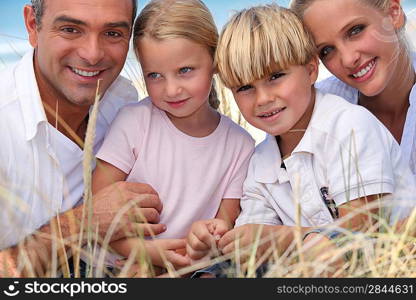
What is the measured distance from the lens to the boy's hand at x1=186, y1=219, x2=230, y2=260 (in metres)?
2.60

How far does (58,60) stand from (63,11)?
23cm

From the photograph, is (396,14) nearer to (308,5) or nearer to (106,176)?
(308,5)

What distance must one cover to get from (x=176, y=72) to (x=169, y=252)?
0.76 m

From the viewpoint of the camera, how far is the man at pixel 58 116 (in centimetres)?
279

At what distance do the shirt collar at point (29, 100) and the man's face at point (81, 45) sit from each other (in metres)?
0.13

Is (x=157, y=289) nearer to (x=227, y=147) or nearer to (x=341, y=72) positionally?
(x=227, y=147)

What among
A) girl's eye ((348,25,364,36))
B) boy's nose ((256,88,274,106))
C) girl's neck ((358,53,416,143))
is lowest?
boy's nose ((256,88,274,106))

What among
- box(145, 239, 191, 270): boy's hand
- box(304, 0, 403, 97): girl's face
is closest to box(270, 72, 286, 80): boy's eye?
box(304, 0, 403, 97): girl's face

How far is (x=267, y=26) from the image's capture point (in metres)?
2.78

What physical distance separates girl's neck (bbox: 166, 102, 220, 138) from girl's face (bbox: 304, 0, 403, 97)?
1.94 feet

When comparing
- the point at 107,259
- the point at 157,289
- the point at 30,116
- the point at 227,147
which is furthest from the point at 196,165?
the point at 157,289

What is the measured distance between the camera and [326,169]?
2.67 m

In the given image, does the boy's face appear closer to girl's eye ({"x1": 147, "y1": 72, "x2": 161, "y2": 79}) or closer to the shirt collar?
girl's eye ({"x1": 147, "y1": 72, "x2": 161, "y2": 79})

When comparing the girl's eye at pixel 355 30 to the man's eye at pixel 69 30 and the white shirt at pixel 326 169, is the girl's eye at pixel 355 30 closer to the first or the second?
the white shirt at pixel 326 169
